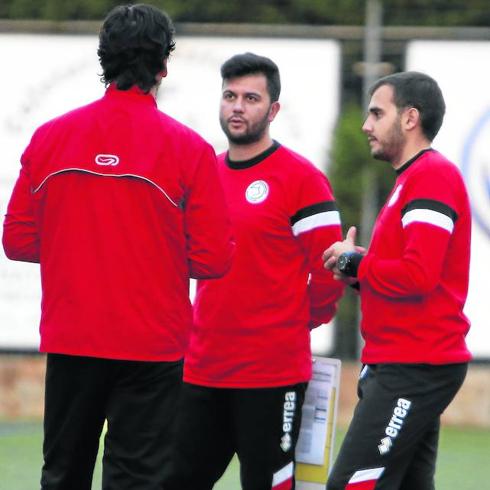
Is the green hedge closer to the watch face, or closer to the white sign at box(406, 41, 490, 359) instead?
the white sign at box(406, 41, 490, 359)

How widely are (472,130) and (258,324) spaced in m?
4.39

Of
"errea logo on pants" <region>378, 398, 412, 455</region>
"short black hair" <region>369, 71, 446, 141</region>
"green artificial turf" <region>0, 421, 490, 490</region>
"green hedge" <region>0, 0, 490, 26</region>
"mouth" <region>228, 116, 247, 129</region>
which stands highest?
"green hedge" <region>0, 0, 490, 26</region>

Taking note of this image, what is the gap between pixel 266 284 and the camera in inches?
198

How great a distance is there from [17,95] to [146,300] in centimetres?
549

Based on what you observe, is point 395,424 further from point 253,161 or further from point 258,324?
point 253,161

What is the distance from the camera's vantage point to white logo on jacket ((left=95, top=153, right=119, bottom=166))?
402 cm

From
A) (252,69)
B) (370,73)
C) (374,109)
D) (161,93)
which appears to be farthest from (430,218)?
(161,93)

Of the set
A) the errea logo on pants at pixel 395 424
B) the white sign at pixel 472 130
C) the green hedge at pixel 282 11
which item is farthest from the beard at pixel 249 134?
the green hedge at pixel 282 11

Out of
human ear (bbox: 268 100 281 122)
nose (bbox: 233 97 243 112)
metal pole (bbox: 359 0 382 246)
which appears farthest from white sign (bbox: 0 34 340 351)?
nose (bbox: 233 97 243 112)

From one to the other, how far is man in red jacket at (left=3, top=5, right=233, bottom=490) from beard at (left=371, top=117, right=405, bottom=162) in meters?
0.77

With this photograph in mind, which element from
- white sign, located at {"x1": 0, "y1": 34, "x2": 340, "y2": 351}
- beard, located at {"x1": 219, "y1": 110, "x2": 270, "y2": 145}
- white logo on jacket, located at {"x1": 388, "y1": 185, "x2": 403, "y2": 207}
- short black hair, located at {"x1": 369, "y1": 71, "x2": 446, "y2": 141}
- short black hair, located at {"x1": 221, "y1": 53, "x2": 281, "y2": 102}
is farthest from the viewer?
white sign, located at {"x1": 0, "y1": 34, "x2": 340, "y2": 351}

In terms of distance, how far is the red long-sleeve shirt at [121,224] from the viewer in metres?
4.01

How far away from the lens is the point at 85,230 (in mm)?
4020

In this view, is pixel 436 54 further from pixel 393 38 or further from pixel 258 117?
pixel 258 117
